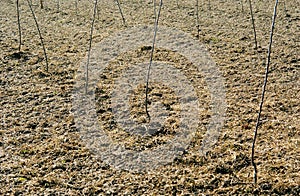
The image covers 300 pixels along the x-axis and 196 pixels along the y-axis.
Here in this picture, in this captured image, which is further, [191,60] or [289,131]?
[191,60]

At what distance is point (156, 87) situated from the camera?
369 centimetres

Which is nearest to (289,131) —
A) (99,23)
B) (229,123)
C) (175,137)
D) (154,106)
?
(229,123)

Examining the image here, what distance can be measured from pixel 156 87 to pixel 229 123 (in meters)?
0.88

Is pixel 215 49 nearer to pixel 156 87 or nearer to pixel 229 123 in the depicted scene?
pixel 156 87

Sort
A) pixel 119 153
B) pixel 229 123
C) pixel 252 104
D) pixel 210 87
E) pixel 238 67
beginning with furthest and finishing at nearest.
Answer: pixel 238 67
pixel 210 87
pixel 252 104
pixel 229 123
pixel 119 153

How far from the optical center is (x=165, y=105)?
338cm

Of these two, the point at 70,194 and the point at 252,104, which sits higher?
the point at 252,104

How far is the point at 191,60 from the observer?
4.23 m

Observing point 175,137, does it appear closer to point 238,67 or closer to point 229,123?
point 229,123

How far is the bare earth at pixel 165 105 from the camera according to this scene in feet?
8.12

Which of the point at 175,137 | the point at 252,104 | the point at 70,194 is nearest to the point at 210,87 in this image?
the point at 252,104

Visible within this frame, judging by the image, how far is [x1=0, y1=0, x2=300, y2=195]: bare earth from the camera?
2475 mm

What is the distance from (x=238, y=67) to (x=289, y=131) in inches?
48.1

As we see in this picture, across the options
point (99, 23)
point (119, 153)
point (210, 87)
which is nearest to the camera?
point (119, 153)
